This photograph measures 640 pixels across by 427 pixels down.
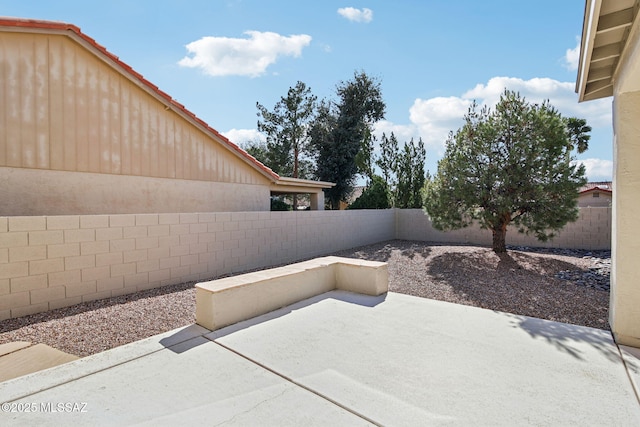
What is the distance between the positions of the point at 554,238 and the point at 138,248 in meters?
13.0

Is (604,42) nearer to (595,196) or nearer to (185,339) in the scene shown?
(185,339)

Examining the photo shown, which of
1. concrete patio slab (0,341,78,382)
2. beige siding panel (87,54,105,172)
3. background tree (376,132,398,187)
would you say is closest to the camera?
concrete patio slab (0,341,78,382)

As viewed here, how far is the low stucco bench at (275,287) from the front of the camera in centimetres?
414

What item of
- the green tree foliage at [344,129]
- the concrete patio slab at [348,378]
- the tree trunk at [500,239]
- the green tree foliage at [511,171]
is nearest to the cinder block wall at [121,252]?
the concrete patio slab at [348,378]

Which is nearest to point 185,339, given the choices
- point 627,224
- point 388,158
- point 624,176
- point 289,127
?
point 627,224

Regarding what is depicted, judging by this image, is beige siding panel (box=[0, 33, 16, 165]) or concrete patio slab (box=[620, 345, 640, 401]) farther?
beige siding panel (box=[0, 33, 16, 165])

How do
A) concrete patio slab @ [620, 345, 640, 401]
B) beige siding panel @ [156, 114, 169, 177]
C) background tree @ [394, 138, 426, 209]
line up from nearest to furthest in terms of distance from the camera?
concrete patio slab @ [620, 345, 640, 401] < beige siding panel @ [156, 114, 169, 177] < background tree @ [394, 138, 426, 209]

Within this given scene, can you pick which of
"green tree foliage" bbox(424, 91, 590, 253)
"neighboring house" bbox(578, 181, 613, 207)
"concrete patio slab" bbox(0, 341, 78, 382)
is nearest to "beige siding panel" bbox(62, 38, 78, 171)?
"concrete patio slab" bbox(0, 341, 78, 382)

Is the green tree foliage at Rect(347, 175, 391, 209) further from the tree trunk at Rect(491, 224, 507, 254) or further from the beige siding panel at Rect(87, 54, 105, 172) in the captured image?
the beige siding panel at Rect(87, 54, 105, 172)

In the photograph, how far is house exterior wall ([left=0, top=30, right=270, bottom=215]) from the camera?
21.7ft

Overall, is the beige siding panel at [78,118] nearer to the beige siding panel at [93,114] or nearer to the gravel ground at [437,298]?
the beige siding panel at [93,114]

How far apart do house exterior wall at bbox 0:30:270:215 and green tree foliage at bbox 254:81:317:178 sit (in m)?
13.1

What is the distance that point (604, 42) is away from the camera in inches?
148

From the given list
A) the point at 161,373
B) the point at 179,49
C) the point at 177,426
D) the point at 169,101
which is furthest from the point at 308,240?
the point at 177,426
